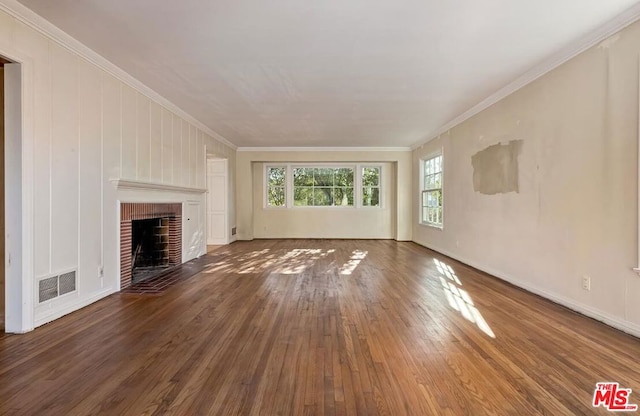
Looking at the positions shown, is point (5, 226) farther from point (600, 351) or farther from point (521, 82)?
point (521, 82)

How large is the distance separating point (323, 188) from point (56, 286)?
7022 millimetres

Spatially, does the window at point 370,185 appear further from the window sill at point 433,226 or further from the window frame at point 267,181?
the window frame at point 267,181

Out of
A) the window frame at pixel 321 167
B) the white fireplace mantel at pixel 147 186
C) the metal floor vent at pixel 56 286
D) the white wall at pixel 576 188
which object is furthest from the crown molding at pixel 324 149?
the metal floor vent at pixel 56 286

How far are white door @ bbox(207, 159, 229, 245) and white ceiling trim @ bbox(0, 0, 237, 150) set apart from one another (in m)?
3.27

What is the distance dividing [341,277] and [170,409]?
10.1 ft

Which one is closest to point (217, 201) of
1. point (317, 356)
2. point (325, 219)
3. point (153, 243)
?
point (153, 243)

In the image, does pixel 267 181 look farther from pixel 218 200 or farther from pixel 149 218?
pixel 149 218

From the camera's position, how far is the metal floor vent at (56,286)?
2.69 metres

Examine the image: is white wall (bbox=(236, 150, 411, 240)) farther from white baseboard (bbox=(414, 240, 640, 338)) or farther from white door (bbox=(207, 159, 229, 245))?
white baseboard (bbox=(414, 240, 640, 338))

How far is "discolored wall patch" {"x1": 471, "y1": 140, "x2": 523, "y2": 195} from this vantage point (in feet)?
13.2

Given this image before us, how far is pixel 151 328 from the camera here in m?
2.63

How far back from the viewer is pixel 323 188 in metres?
9.33

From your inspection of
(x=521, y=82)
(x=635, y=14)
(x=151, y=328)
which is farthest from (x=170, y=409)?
(x=521, y=82)

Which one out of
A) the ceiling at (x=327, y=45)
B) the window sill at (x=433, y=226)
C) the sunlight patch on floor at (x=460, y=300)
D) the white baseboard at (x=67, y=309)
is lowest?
the sunlight patch on floor at (x=460, y=300)
